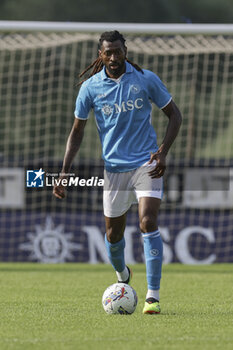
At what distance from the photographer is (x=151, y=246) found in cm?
638

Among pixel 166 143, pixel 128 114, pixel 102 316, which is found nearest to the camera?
pixel 102 316

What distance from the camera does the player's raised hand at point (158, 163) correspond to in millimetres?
6320

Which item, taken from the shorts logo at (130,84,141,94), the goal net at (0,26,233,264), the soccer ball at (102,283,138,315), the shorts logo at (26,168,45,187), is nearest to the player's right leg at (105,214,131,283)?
the soccer ball at (102,283,138,315)

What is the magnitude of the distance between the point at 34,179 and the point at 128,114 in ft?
5.35

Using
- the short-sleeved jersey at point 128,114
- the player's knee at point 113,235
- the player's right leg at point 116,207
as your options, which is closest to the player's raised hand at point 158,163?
the short-sleeved jersey at point 128,114

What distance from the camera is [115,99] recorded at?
6543 mm

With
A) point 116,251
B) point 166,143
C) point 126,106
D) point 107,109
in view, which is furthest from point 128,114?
point 116,251

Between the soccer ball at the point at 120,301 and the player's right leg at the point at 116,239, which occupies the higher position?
the player's right leg at the point at 116,239

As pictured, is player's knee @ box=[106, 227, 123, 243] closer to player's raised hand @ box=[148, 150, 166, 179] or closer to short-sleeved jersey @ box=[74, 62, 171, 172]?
short-sleeved jersey @ box=[74, 62, 171, 172]

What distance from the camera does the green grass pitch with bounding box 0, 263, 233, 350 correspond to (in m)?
4.97

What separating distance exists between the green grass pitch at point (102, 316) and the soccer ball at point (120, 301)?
0.25 ft

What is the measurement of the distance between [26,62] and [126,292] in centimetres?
2053

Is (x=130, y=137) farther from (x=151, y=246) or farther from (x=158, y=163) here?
(x=151, y=246)

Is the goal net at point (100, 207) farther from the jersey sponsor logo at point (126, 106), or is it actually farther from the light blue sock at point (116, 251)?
the jersey sponsor logo at point (126, 106)
